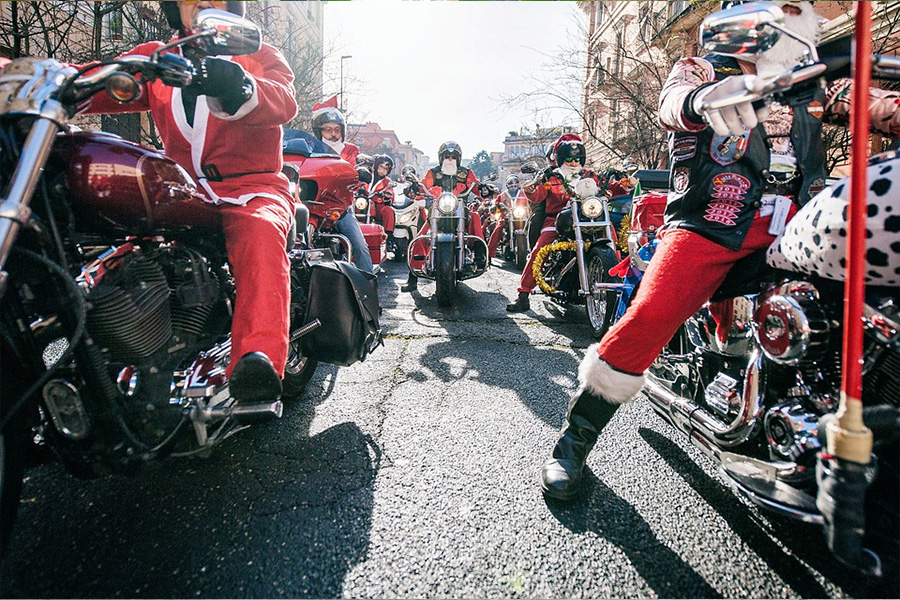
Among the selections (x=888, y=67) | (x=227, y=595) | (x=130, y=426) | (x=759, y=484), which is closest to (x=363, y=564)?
(x=227, y=595)

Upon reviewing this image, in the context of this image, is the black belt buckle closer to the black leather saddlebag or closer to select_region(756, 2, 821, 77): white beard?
the black leather saddlebag

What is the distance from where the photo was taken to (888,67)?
1102 millimetres

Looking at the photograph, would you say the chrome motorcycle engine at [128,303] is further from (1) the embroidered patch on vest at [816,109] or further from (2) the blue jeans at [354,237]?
(2) the blue jeans at [354,237]

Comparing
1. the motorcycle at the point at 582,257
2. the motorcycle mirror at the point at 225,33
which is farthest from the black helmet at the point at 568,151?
the motorcycle mirror at the point at 225,33

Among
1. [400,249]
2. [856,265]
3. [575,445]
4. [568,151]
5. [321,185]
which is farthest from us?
[400,249]

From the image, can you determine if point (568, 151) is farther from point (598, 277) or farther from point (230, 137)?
point (230, 137)

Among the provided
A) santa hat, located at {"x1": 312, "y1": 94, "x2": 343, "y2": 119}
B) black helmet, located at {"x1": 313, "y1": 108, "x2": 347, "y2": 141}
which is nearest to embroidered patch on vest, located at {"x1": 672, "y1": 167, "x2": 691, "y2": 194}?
black helmet, located at {"x1": 313, "y1": 108, "x2": 347, "y2": 141}

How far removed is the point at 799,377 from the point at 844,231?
18.8 inches

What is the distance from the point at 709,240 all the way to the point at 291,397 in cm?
214

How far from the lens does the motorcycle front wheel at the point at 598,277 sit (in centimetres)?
404

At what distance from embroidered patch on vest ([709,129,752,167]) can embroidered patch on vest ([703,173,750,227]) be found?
2.2 inches

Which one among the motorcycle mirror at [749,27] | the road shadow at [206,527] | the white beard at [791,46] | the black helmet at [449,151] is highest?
the black helmet at [449,151]

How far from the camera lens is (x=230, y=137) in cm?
196

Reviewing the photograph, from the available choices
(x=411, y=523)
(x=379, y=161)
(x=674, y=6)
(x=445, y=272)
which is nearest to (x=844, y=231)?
(x=411, y=523)
